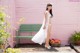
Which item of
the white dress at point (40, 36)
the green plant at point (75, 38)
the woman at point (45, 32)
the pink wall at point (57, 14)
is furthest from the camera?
the pink wall at point (57, 14)

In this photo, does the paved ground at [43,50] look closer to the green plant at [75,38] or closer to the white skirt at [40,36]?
the white skirt at [40,36]

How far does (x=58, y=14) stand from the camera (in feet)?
39.4

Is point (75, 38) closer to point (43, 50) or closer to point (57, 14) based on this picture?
point (57, 14)

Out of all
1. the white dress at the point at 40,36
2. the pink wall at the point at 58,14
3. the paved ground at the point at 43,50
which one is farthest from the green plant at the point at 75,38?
the white dress at the point at 40,36

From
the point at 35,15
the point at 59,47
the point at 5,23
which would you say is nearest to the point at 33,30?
the point at 35,15

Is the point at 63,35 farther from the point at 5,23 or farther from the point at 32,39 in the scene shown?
the point at 5,23

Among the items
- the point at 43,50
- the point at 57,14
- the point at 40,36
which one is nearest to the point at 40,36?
the point at 40,36

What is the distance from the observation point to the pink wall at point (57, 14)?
469 inches

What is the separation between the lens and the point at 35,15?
1199 centimetres

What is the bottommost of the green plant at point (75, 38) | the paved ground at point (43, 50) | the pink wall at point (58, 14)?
the paved ground at point (43, 50)

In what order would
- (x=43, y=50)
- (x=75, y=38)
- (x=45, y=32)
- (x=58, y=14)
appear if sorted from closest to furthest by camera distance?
(x=43, y=50) < (x=45, y=32) < (x=75, y=38) < (x=58, y=14)

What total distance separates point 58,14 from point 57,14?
0.04 meters

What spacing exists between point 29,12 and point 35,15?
29 cm

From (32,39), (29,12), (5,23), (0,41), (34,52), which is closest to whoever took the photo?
(0,41)
